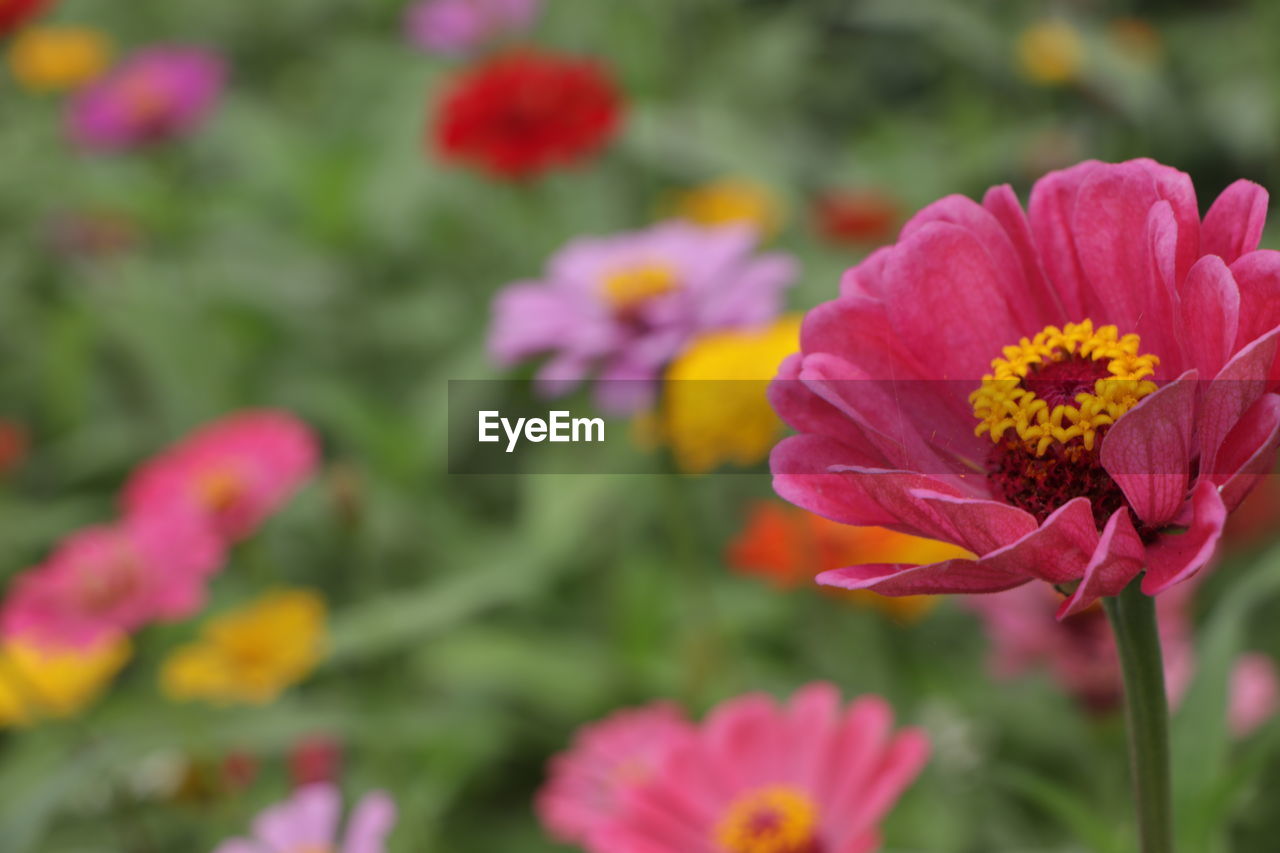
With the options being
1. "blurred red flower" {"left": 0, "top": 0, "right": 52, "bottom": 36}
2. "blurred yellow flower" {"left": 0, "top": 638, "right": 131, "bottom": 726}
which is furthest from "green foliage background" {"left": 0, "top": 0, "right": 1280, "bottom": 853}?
"blurred red flower" {"left": 0, "top": 0, "right": 52, "bottom": 36}

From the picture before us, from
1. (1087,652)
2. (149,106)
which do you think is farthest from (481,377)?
(149,106)

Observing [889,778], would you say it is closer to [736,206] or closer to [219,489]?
[219,489]

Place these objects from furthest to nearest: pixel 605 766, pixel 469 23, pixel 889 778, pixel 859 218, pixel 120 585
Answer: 1. pixel 469 23
2. pixel 859 218
3. pixel 120 585
4. pixel 605 766
5. pixel 889 778

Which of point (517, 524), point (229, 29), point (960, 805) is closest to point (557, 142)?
point (517, 524)

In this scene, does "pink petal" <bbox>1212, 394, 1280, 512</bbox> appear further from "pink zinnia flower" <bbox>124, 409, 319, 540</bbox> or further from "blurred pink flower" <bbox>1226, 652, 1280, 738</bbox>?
"pink zinnia flower" <bbox>124, 409, 319, 540</bbox>

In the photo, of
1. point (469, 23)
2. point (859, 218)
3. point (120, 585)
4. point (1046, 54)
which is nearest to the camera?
point (120, 585)

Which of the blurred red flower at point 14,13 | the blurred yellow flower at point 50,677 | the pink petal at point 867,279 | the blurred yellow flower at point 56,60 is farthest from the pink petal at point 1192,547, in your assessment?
the blurred yellow flower at point 56,60
